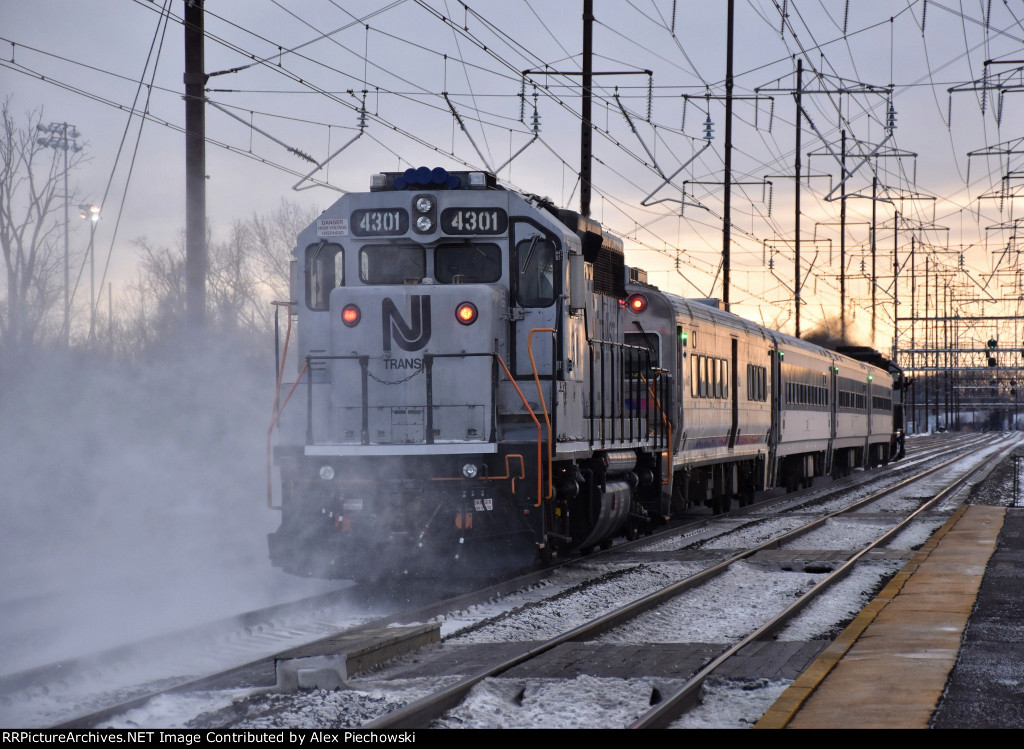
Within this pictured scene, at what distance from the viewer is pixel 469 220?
38.1ft

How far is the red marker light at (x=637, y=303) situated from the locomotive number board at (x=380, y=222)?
6146 mm

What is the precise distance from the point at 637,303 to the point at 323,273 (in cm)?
650

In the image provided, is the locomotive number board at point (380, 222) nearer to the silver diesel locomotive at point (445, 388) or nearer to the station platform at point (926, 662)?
the silver diesel locomotive at point (445, 388)

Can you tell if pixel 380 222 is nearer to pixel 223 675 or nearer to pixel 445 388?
pixel 445 388

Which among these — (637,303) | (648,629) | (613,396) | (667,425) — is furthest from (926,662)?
(637,303)

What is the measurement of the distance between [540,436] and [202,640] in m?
3.59

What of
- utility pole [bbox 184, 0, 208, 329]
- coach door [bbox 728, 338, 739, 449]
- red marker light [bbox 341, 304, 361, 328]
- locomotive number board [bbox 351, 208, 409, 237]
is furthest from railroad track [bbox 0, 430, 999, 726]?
coach door [bbox 728, 338, 739, 449]

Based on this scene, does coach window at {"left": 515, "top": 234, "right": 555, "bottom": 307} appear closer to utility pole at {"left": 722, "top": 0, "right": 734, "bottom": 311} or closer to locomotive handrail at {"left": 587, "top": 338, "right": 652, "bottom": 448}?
locomotive handrail at {"left": 587, "top": 338, "right": 652, "bottom": 448}

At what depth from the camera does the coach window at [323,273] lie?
A: 1177 cm

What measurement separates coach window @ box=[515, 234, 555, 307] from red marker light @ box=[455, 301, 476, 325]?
0.67 m

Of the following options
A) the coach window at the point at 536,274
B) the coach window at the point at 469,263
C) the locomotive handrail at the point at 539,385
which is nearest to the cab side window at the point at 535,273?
the coach window at the point at 536,274

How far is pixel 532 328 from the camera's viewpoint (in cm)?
1173

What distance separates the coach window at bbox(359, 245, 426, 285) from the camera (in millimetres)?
11680

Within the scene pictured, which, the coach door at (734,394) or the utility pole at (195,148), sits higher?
the utility pole at (195,148)
